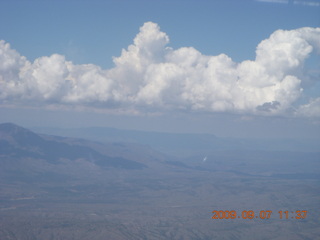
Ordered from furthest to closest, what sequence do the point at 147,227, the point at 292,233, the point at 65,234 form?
the point at 147,227
the point at 292,233
the point at 65,234

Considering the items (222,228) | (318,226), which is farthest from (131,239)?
(318,226)

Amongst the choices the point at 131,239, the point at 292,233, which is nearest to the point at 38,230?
the point at 131,239

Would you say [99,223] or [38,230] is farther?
[99,223]

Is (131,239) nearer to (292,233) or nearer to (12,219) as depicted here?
(12,219)

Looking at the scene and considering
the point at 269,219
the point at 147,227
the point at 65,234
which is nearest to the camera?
the point at 65,234

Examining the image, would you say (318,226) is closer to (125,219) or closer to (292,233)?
(292,233)

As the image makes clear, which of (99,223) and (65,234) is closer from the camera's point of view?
(65,234)

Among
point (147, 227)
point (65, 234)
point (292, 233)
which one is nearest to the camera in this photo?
point (65, 234)

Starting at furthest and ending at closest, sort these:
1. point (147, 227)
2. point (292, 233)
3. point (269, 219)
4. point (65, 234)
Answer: point (269, 219), point (147, 227), point (292, 233), point (65, 234)

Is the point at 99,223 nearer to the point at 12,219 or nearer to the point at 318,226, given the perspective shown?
the point at 12,219
